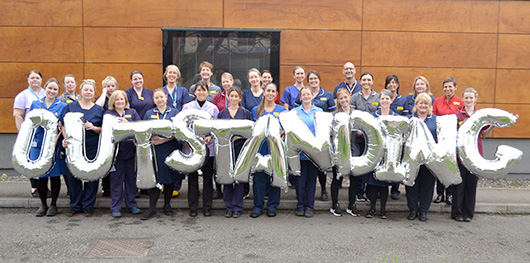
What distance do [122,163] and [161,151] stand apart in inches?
21.9

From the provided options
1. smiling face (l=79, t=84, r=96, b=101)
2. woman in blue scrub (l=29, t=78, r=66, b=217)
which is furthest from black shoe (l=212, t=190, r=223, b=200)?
smiling face (l=79, t=84, r=96, b=101)

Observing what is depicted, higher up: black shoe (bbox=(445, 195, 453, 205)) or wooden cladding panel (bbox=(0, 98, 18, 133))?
wooden cladding panel (bbox=(0, 98, 18, 133))

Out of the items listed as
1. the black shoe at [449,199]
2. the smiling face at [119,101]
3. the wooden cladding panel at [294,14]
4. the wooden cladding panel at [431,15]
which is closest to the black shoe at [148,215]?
the smiling face at [119,101]

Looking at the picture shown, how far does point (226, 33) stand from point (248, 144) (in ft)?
13.1

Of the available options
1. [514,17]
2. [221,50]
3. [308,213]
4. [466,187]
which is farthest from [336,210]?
[514,17]

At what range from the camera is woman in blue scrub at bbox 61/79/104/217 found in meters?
5.27

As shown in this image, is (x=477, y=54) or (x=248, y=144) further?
(x=477, y=54)

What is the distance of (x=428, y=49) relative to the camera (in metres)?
8.69

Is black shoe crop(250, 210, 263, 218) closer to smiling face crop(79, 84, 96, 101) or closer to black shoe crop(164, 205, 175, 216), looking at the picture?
A: black shoe crop(164, 205, 175, 216)

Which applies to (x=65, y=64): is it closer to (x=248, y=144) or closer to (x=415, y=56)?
(x=248, y=144)

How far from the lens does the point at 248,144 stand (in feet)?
17.0

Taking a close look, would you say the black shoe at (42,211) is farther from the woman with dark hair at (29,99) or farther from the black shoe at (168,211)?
the black shoe at (168,211)

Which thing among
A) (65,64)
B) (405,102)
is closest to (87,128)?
(65,64)

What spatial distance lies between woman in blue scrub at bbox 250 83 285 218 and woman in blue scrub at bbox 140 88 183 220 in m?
1.05
